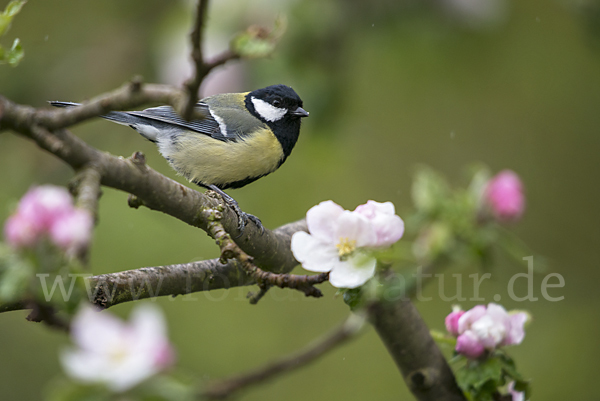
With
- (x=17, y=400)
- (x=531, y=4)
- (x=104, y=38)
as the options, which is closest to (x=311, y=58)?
(x=104, y=38)

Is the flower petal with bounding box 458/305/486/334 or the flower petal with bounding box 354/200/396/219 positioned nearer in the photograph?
the flower petal with bounding box 354/200/396/219

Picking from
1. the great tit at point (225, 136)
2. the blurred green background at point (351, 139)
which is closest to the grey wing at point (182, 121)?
the great tit at point (225, 136)

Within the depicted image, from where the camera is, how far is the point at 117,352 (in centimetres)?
53

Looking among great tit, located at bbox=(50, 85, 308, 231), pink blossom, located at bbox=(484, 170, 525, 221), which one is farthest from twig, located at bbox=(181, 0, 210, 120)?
great tit, located at bbox=(50, 85, 308, 231)

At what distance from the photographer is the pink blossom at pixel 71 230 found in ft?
1.78

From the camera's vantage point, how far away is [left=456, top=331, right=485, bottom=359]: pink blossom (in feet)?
3.56

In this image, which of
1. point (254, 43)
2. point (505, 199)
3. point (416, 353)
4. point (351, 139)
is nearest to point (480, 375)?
point (416, 353)

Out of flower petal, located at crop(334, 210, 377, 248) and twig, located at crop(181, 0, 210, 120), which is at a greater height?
twig, located at crop(181, 0, 210, 120)

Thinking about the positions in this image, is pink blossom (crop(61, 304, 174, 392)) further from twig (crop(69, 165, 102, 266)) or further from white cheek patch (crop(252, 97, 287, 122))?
white cheek patch (crop(252, 97, 287, 122))

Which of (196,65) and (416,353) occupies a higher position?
(196,65)

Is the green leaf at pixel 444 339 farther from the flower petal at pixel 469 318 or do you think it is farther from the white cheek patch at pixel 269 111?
the white cheek patch at pixel 269 111

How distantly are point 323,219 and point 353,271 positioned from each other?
11 cm

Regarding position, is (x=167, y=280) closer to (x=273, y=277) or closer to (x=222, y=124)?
(x=273, y=277)

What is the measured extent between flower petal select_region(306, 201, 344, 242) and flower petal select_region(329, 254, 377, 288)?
0.05 m
